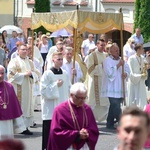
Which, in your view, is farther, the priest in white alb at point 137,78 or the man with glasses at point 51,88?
the priest in white alb at point 137,78

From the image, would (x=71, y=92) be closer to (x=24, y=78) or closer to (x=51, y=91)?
(x=51, y=91)

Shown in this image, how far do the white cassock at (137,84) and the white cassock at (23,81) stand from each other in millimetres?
2500

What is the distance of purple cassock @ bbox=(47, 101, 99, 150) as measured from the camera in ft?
24.9

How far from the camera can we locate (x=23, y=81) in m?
12.8

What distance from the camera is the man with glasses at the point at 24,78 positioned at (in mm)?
12609

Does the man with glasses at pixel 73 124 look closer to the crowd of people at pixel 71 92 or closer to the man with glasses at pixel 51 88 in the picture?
the crowd of people at pixel 71 92

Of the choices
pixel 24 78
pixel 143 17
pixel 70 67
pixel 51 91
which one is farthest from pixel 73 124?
pixel 143 17

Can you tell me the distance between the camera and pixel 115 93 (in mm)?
13258

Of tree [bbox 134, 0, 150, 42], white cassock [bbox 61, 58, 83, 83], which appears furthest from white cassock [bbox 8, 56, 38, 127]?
tree [bbox 134, 0, 150, 42]

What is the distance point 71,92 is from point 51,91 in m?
2.56

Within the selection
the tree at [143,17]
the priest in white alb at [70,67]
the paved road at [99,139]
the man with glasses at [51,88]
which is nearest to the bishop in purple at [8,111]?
the man with glasses at [51,88]

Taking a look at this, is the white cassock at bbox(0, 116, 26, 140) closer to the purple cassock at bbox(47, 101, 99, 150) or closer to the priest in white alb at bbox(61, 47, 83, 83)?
the purple cassock at bbox(47, 101, 99, 150)

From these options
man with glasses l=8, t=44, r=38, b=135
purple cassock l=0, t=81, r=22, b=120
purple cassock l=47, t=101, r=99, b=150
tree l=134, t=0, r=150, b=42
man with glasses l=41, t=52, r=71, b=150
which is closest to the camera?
purple cassock l=47, t=101, r=99, b=150

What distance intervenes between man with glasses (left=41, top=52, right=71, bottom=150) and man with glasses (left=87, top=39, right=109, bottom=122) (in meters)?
3.22
